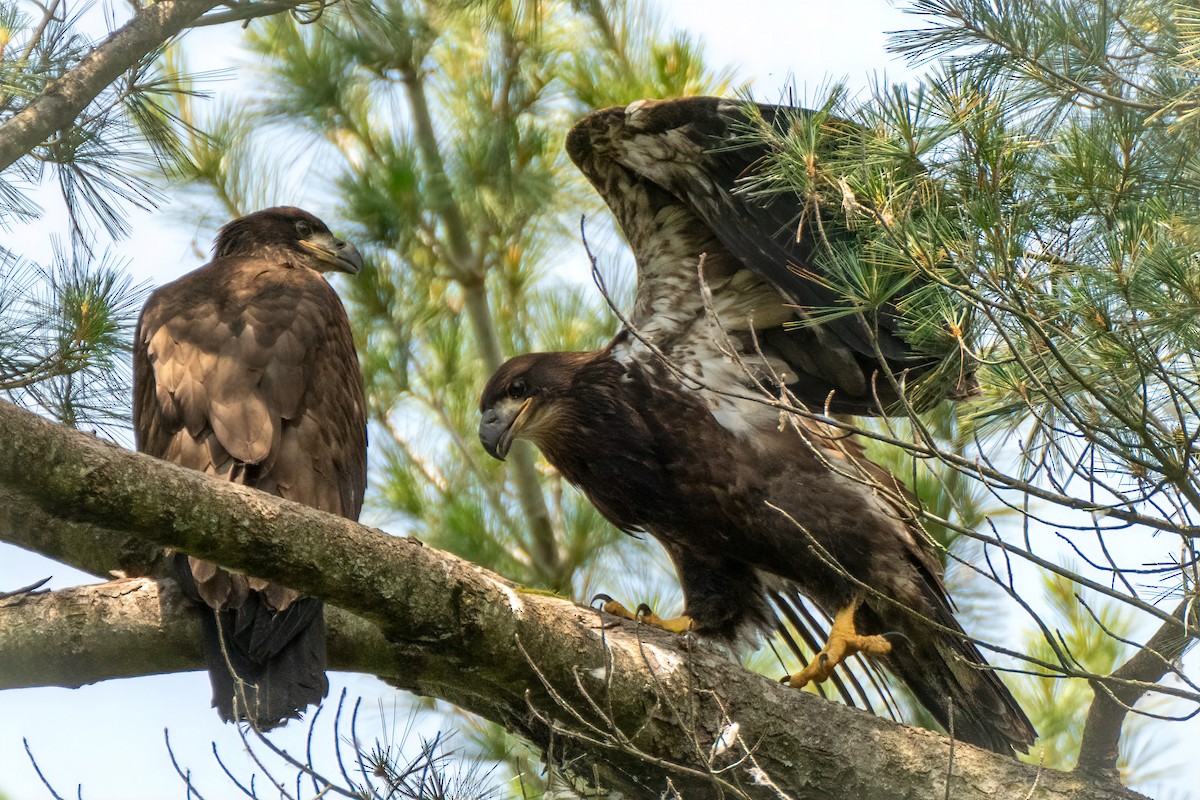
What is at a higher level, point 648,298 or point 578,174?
point 578,174

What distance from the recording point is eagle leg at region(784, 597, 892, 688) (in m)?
3.98

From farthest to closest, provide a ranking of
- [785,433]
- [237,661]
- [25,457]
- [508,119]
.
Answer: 1. [508,119]
2. [785,433]
3. [237,661]
4. [25,457]

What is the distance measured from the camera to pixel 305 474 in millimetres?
3477

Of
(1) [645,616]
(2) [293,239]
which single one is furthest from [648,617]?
(2) [293,239]

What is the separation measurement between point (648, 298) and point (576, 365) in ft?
1.45

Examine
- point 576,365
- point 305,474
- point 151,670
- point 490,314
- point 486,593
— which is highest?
point 490,314

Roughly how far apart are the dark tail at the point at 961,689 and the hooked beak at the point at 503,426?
4.70ft

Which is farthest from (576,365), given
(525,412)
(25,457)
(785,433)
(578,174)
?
(25,457)

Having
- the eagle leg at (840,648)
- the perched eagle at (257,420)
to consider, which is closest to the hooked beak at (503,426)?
the perched eagle at (257,420)

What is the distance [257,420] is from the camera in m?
3.45

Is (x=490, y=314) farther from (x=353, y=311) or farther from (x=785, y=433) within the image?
(x=785, y=433)

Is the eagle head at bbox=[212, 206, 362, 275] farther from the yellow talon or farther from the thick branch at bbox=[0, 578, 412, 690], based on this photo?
the thick branch at bbox=[0, 578, 412, 690]

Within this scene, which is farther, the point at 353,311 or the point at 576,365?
the point at 353,311

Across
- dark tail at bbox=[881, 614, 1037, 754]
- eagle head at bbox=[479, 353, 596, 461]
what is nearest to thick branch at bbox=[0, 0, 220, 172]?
eagle head at bbox=[479, 353, 596, 461]
